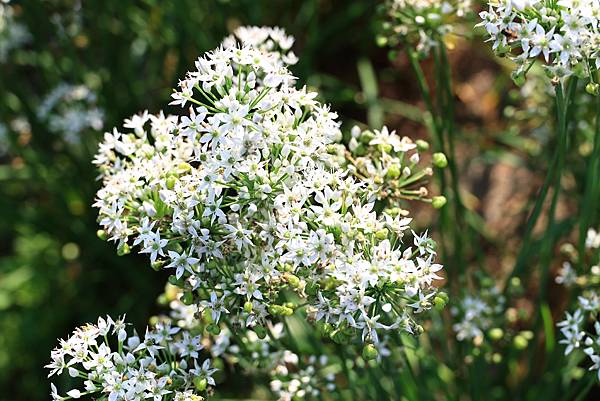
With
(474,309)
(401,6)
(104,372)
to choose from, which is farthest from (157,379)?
(401,6)

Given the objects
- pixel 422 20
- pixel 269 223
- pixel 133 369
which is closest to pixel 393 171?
pixel 269 223

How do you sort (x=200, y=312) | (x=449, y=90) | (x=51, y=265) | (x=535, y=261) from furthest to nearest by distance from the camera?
(x=51, y=265)
(x=535, y=261)
(x=449, y=90)
(x=200, y=312)

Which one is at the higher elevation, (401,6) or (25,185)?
(25,185)

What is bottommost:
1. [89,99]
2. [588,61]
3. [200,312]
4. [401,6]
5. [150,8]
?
[200,312]

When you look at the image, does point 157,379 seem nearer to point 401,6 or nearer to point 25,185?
point 401,6

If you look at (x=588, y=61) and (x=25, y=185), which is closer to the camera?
(x=588, y=61)

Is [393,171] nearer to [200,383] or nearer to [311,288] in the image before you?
[311,288]

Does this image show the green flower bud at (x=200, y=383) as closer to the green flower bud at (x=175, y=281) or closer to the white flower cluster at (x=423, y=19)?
the green flower bud at (x=175, y=281)
